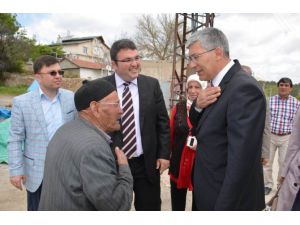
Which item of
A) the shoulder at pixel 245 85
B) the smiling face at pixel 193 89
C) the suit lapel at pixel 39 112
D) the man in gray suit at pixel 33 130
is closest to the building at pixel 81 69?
the smiling face at pixel 193 89

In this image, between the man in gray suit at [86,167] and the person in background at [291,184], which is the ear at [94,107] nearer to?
the man in gray suit at [86,167]

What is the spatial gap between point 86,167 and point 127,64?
→ 60.4 inches

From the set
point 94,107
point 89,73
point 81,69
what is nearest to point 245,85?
point 94,107

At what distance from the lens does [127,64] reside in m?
2.83

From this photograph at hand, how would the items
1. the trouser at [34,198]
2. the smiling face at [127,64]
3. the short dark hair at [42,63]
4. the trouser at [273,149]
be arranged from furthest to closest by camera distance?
the trouser at [273,149] → the short dark hair at [42,63] → the trouser at [34,198] → the smiling face at [127,64]

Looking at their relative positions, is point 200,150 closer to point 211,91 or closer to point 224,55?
point 211,91

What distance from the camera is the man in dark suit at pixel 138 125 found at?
285cm

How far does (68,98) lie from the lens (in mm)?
3109

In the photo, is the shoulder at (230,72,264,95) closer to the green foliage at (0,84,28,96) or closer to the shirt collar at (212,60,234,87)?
the shirt collar at (212,60,234,87)

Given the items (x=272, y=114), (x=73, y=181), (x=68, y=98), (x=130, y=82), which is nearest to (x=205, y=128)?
(x=73, y=181)

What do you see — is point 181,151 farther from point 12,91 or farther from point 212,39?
point 12,91

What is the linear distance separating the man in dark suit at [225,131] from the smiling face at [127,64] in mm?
866

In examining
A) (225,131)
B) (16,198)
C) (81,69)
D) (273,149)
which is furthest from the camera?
(81,69)

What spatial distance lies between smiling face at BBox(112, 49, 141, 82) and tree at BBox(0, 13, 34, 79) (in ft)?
101
